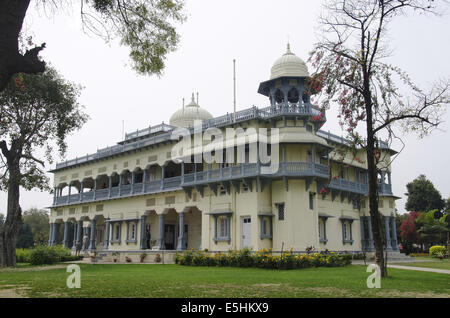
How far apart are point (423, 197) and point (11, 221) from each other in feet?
182

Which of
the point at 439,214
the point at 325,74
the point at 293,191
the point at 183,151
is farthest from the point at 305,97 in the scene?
the point at 439,214

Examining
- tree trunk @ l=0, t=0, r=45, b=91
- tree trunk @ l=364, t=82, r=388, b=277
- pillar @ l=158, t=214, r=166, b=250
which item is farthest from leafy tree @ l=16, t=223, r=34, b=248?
tree trunk @ l=0, t=0, r=45, b=91

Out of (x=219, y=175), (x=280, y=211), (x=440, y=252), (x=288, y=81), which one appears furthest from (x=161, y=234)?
(x=440, y=252)

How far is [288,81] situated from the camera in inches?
1132

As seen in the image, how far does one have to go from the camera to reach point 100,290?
11047mm

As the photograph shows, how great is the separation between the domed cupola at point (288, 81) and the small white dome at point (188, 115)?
10160 mm

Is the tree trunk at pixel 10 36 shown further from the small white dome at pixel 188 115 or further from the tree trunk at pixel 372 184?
the small white dome at pixel 188 115

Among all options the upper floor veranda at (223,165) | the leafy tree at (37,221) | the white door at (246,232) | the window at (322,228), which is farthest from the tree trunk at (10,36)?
the leafy tree at (37,221)

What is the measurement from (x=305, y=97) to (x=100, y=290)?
21.9 m

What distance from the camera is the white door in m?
27.0

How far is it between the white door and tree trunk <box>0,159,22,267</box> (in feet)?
47.7

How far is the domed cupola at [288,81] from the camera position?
28.5m

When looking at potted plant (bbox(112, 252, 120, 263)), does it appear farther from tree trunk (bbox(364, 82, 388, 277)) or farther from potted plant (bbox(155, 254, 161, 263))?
tree trunk (bbox(364, 82, 388, 277))
